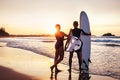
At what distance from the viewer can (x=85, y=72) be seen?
7.64m

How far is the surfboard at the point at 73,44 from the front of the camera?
23.8 ft

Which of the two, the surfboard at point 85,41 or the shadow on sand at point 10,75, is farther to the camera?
the surfboard at point 85,41

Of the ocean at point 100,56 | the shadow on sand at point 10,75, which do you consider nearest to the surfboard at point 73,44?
the ocean at point 100,56

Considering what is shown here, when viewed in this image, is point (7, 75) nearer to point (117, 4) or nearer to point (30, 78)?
point (30, 78)

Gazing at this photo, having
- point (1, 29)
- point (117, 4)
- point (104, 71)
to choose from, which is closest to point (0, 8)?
point (117, 4)

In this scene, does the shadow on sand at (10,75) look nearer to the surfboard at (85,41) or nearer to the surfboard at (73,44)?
the surfboard at (73,44)

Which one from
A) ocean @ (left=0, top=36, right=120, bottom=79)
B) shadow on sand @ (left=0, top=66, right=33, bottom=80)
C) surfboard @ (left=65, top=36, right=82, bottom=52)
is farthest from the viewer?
ocean @ (left=0, top=36, right=120, bottom=79)

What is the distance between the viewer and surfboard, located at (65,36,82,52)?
7246mm

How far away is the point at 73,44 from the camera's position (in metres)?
7.26

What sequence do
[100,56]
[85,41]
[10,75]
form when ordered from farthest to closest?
1. [100,56]
2. [85,41]
3. [10,75]

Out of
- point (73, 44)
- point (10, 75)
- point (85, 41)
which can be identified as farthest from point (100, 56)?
point (10, 75)

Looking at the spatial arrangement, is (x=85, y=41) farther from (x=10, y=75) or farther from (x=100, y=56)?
(x=100, y=56)

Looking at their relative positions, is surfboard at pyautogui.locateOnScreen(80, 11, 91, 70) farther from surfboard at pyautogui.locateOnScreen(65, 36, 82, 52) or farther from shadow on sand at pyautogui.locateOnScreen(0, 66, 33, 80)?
shadow on sand at pyautogui.locateOnScreen(0, 66, 33, 80)

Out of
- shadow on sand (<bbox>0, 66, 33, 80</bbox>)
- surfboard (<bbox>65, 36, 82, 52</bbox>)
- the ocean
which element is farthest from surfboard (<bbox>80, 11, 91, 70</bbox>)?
shadow on sand (<bbox>0, 66, 33, 80</bbox>)
